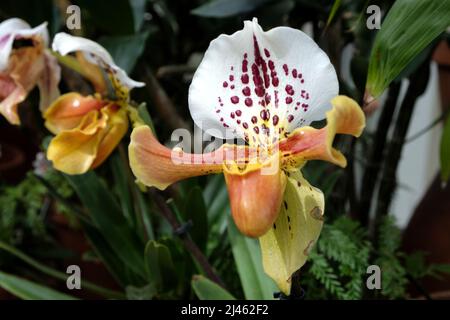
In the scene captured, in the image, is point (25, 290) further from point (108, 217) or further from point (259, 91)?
point (259, 91)

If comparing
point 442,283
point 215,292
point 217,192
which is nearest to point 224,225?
point 217,192

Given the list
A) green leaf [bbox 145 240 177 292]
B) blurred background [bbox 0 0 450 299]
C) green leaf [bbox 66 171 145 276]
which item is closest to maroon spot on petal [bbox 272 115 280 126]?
blurred background [bbox 0 0 450 299]

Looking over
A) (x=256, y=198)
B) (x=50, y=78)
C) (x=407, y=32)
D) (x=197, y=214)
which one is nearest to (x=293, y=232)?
(x=256, y=198)

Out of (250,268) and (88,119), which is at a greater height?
(88,119)

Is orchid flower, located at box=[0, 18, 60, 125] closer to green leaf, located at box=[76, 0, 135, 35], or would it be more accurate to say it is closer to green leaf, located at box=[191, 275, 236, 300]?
green leaf, located at box=[76, 0, 135, 35]

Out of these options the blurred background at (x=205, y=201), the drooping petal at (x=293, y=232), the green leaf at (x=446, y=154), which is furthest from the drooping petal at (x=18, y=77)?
the green leaf at (x=446, y=154)

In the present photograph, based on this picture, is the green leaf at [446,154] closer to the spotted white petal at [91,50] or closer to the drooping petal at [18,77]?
the spotted white petal at [91,50]
